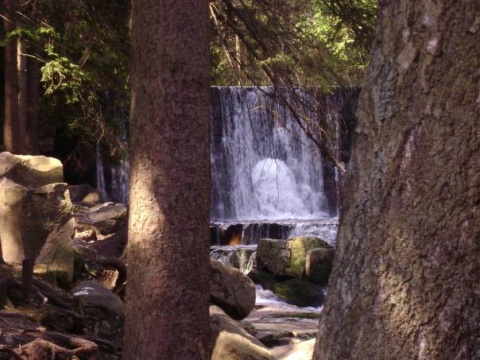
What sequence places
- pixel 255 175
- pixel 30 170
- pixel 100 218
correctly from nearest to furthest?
pixel 30 170, pixel 100 218, pixel 255 175

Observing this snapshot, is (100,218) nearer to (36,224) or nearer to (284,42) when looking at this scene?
(36,224)

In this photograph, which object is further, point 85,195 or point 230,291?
point 85,195

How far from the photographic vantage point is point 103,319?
6359 millimetres

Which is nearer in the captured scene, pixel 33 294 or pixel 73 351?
pixel 73 351

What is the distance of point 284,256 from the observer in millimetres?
17094

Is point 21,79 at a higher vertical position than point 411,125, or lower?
higher

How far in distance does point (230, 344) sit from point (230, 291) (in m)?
2.86

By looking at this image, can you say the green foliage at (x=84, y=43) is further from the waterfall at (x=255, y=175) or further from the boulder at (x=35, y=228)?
the waterfall at (x=255, y=175)

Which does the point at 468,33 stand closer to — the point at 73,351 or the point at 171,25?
A: the point at 171,25

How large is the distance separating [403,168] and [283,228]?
17.7 m

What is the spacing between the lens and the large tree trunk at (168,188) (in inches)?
188

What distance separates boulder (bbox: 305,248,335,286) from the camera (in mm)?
16734

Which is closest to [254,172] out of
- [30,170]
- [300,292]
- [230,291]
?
[300,292]

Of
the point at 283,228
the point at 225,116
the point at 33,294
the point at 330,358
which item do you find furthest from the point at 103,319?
the point at 225,116
